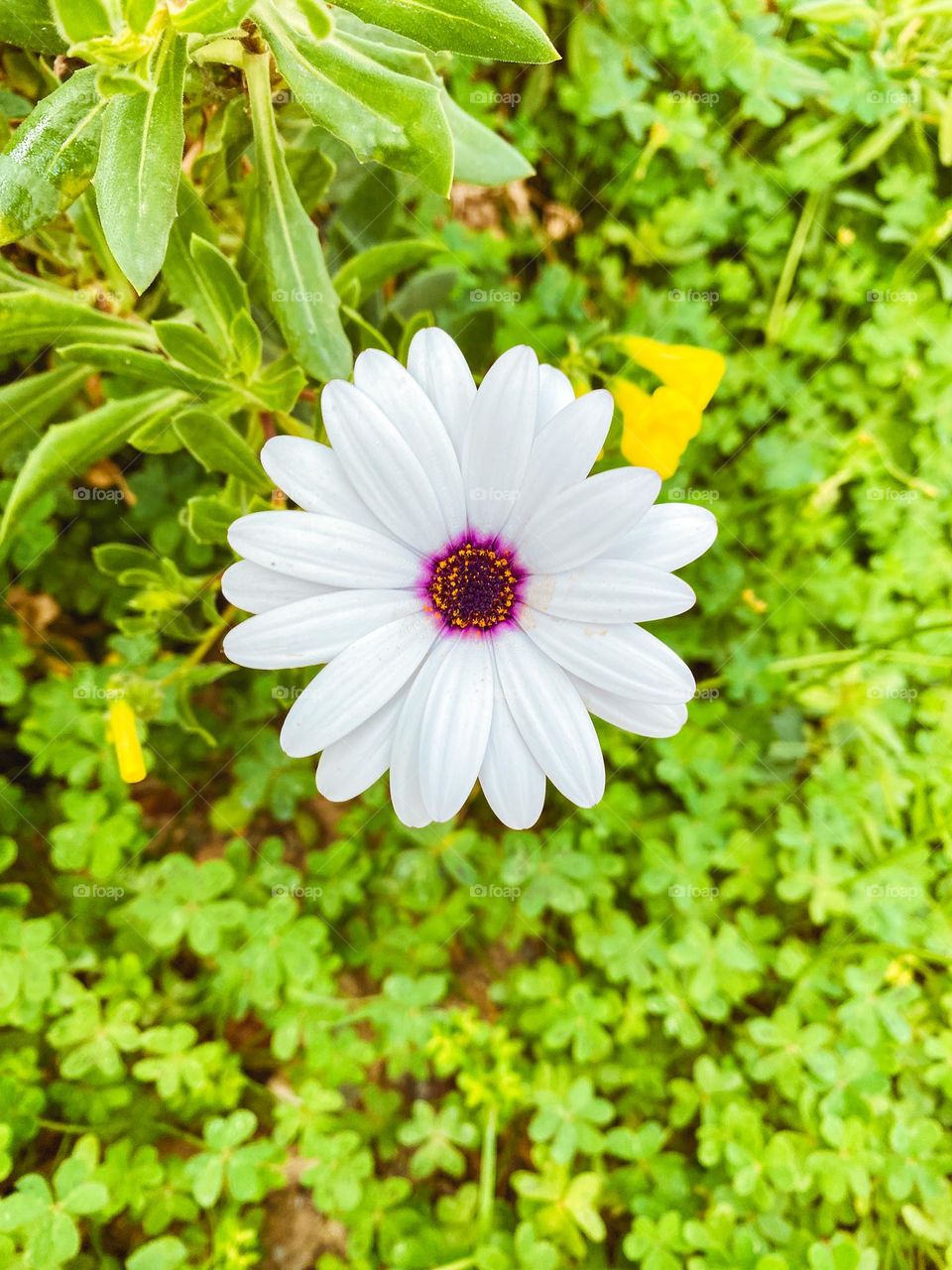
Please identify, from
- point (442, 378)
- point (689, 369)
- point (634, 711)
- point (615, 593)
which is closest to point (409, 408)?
point (442, 378)

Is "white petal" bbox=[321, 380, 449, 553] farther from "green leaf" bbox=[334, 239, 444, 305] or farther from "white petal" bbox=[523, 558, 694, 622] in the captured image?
"green leaf" bbox=[334, 239, 444, 305]

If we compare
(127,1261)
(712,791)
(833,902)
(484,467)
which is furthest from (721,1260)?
(484,467)

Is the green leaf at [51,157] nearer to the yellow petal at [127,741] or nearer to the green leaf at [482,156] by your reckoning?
the green leaf at [482,156]

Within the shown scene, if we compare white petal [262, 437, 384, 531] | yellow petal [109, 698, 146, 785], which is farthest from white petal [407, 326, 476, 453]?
yellow petal [109, 698, 146, 785]

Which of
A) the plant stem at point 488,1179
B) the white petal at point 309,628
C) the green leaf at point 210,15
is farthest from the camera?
the plant stem at point 488,1179

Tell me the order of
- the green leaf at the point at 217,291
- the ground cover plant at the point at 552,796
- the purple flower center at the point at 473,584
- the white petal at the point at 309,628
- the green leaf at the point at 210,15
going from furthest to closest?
the ground cover plant at the point at 552,796 → the green leaf at the point at 217,291 → the purple flower center at the point at 473,584 → the white petal at the point at 309,628 → the green leaf at the point at 210,15

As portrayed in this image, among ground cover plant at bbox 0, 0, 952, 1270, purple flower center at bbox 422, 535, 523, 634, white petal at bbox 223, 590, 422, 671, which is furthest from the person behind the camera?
ground cover plant at bbox 0, 0, 952, 1270

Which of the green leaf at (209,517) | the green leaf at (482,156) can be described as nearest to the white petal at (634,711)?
the green leaf at (209,517)
